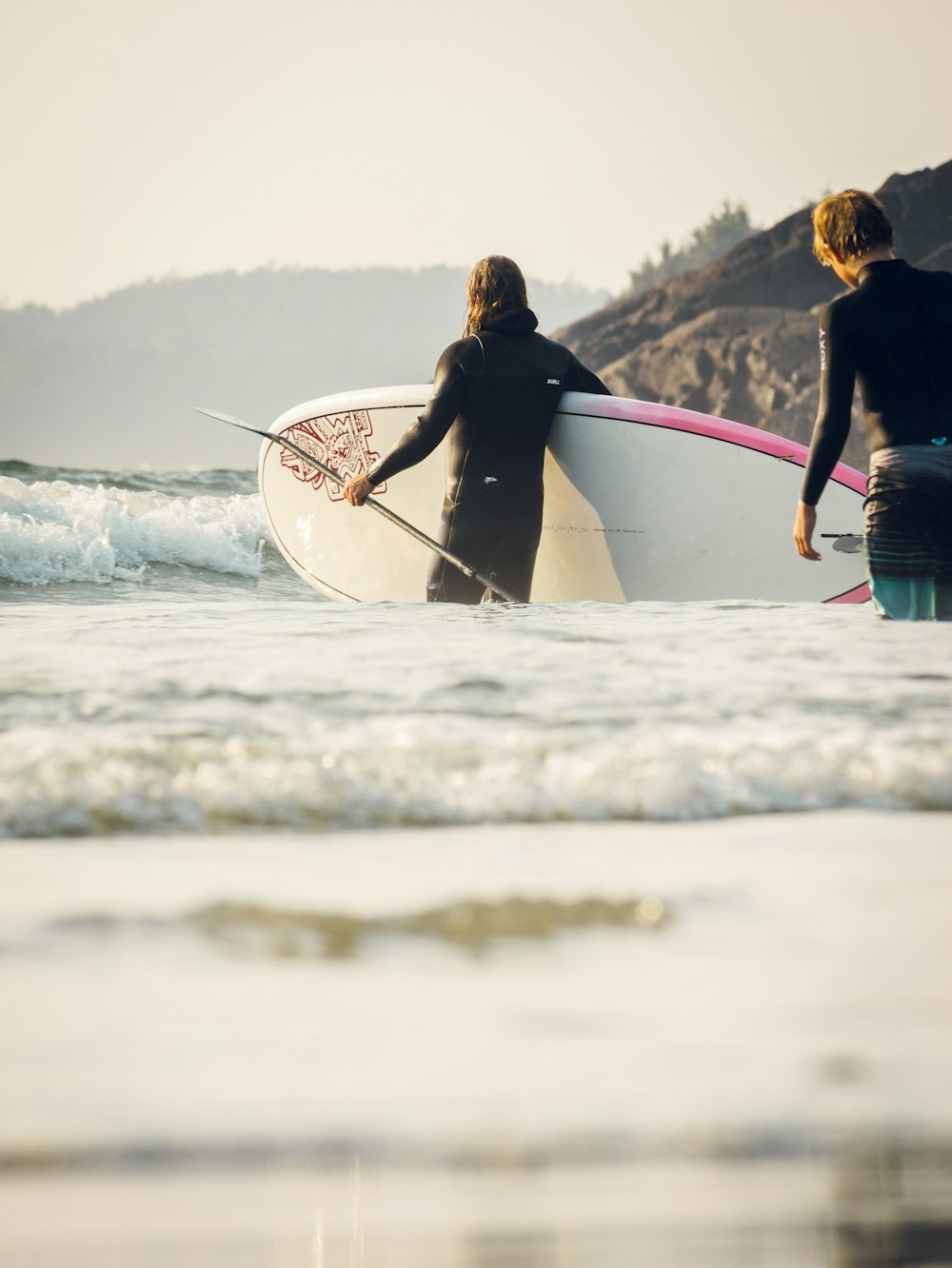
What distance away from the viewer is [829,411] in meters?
2.94

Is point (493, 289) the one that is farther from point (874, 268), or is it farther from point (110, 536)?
point (110, 536)

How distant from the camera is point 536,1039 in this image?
899mm

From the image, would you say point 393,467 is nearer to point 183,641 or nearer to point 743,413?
point 183,641

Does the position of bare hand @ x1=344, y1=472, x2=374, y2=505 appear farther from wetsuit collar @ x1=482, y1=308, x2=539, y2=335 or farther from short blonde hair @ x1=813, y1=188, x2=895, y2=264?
short blonde hair @ x1=813, y1=188, x2=895, y2=264

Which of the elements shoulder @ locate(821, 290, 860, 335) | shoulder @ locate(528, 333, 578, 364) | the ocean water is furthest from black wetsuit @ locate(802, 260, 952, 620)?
shoulder @ locate(528, 333, 578, 364)

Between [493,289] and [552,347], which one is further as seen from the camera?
[552,347]

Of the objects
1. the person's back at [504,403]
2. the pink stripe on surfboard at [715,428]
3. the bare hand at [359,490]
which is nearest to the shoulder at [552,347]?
the person's back at [504,403]

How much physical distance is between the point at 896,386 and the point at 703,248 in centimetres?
4783

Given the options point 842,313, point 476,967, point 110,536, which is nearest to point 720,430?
point 842,313

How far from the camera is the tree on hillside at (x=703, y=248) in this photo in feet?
153

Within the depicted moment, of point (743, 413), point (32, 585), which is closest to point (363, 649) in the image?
point (32, 585)

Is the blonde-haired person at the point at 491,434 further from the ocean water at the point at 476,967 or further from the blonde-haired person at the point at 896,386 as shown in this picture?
the ocean water at the point at 476,967

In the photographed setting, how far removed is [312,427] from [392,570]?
0.73 meters

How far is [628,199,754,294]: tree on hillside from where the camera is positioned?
46656mm
